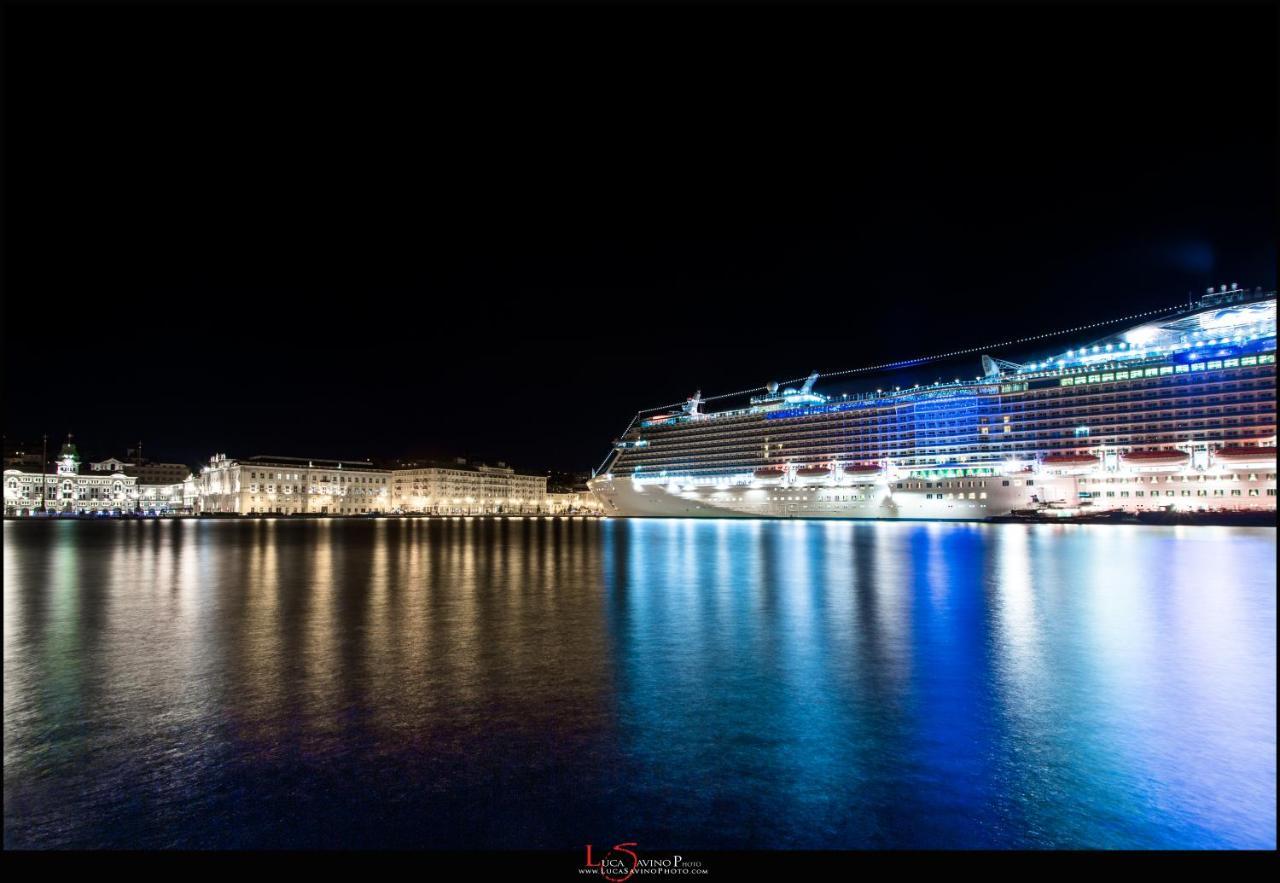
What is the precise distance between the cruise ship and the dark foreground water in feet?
160

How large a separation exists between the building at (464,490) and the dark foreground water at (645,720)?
131 meters

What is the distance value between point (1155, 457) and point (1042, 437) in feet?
28.4

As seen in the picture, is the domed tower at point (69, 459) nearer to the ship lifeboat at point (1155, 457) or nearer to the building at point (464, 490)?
the building at point (464, 490)

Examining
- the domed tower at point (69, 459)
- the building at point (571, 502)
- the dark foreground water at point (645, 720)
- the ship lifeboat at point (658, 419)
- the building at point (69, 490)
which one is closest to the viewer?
the dark foreground water at point (645, 720)

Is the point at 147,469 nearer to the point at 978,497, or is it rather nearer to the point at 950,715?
the point at 978,497

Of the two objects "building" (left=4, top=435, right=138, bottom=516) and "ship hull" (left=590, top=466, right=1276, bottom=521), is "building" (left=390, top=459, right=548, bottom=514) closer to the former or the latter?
"building" (left=4, top=435, right=138, bottom=516)

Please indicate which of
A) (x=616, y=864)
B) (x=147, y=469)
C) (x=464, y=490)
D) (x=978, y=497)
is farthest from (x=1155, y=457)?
(x=147, y=469)

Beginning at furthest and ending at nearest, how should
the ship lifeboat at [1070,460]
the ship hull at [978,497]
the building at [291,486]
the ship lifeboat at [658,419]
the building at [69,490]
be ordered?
the building at [291,486]
the building at [69,490]
the ship lifeboat at [658,419]
the ship lifeboat at [1070,460]
the ship hull at [978,497]

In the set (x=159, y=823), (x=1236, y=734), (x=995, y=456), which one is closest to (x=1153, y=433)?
(x=995, y=456)

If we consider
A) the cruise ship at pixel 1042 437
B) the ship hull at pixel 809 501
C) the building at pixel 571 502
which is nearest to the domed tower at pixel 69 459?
the building at pixel 571 502

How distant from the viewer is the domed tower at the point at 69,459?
13738 cm

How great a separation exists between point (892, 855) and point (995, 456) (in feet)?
222

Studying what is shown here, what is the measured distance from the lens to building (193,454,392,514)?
4940 inches

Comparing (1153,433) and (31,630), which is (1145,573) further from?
(1153,433)
